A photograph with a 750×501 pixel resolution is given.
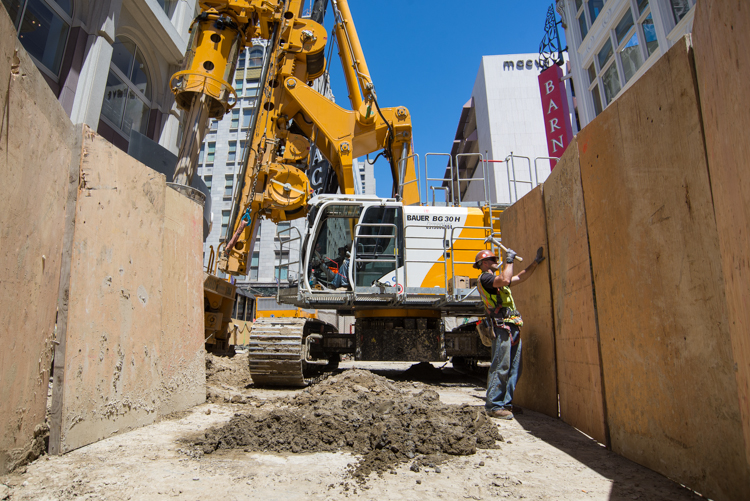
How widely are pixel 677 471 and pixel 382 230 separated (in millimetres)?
5603

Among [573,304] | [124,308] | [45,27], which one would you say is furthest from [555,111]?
[124,308]

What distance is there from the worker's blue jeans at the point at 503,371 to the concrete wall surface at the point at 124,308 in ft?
10.4

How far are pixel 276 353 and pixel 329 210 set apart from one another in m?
2.55

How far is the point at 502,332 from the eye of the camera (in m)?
4.67

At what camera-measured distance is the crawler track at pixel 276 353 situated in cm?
631

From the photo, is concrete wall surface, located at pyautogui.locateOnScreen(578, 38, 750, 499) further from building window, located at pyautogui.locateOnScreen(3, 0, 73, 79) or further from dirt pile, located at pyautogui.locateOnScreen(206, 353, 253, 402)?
building window, located at pyautogui.locateOnScreen(3, 0, 73, 79)

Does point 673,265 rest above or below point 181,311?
above

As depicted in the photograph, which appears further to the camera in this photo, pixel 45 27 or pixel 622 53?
pixel 622 53

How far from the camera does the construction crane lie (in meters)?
7.21

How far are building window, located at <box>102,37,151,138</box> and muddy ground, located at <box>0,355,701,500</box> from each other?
10.7 m

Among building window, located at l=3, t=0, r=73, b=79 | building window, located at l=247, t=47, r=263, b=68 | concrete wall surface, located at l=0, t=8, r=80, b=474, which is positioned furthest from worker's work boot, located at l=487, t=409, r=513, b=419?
building window, located at l=247, t=47, r=263, b=68

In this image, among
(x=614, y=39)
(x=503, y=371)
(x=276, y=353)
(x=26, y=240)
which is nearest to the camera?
(x=26, y=240)

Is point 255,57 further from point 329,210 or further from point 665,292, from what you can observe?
point 665,292

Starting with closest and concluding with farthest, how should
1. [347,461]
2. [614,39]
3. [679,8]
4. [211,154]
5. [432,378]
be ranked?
[347,461]
[432,378]
[679,8]
[614,39]
[211,154]
